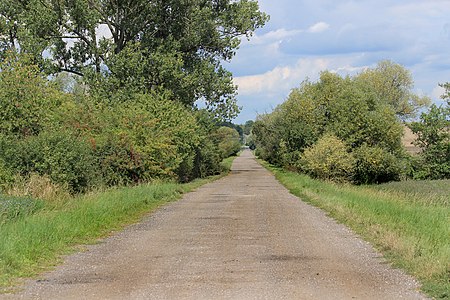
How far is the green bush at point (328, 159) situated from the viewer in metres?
41.7

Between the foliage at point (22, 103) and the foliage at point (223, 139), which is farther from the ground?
the foliage at point (22, 103)

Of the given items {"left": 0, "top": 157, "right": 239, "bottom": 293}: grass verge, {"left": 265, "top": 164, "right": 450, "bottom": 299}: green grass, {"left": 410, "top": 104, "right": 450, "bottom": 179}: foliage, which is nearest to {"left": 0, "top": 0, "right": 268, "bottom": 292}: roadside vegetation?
{"left": 0, "top": 157, "right": 239, "bottom": 293}: grass verge

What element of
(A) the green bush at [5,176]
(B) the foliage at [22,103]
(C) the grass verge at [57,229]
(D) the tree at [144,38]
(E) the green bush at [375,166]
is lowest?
(E) the green bush at [375,166]

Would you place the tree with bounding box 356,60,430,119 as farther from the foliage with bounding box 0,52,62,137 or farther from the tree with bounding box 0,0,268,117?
the foliage with bounding box 0,52,62,137

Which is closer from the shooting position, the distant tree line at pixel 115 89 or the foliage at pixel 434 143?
the distant tree line at pixel 115 89

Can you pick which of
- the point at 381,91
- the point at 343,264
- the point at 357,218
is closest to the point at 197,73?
the point at 357,218

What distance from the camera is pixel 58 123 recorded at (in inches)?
961

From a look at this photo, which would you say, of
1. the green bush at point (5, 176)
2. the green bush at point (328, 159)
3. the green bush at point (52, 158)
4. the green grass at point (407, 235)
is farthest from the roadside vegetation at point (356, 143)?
the green bush at point (5, 176)

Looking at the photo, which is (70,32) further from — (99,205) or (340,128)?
(99,205)

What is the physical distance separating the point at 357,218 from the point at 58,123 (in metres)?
→ 14.7

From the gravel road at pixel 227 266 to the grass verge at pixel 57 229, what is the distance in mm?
474

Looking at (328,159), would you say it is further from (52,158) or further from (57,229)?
(57,229)

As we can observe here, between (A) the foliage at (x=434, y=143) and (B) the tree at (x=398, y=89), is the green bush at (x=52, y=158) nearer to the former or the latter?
(A) the foliage at (x=434, y=143)

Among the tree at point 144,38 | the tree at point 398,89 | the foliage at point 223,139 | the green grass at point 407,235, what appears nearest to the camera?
the green grass at point 407,235
